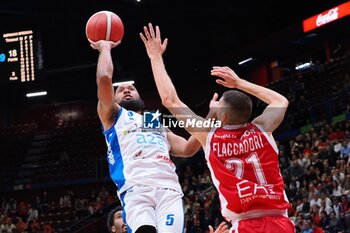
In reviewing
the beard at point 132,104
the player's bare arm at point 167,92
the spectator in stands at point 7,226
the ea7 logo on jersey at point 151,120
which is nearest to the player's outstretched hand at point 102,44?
the player's bare arm at point 167,92

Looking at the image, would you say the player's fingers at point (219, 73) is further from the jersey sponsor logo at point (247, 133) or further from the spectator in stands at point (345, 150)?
the spectator in stands at point (345, 150)

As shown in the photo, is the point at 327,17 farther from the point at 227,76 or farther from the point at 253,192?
the point at 253,192

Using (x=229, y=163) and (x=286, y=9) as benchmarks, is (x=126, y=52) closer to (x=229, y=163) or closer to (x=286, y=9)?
(x=286, y=9)

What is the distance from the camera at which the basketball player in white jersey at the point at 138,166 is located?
5.06m

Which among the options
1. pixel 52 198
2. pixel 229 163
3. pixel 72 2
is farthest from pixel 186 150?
pixel 52 198

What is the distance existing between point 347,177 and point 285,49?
1476 centimetres

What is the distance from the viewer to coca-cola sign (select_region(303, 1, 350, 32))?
73.8ft

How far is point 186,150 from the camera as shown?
575 centimetres

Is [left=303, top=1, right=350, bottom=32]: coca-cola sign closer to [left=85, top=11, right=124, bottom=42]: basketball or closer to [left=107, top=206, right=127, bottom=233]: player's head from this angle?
[left=107, top=206, right=127, bottom=233]: player's head

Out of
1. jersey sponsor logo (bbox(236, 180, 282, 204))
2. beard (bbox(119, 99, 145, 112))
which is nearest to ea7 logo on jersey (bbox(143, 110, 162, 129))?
beard (bbox(119, 99, 145, 112))

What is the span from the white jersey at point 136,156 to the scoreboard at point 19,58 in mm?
10574

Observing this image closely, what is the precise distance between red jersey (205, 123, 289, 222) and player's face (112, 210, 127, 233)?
5.70 feet

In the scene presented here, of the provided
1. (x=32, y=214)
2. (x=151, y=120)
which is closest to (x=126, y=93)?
(x=151, y=120)

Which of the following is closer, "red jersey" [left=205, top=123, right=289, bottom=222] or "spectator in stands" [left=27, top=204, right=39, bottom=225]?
"red jersey" [left=205, top=123, right=289, bottom=222]
